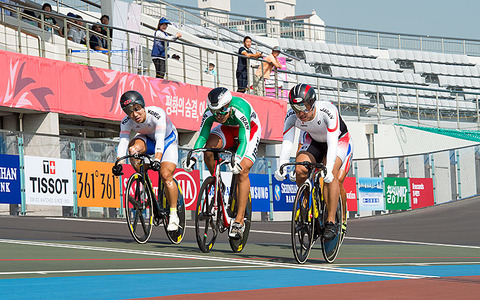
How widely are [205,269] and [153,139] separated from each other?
2697 mm

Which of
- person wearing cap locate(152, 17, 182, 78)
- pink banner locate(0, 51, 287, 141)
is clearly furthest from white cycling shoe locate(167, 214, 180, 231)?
person wearing cap locate(152, 17, 182, 78)

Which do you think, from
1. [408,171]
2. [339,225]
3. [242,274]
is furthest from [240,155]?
[408,171]

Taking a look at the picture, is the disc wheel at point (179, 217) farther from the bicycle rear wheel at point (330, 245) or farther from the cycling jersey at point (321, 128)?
the bicycle rear wheel at point (330, 245)

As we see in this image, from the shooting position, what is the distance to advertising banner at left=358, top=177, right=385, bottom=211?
20.2m

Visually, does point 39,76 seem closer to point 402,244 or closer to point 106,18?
point 106,18

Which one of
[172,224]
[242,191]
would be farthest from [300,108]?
[172,224]

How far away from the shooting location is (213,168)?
7.82 meters

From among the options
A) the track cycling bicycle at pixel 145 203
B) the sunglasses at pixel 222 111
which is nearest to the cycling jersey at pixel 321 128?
the sunglasses at pixel 222 111

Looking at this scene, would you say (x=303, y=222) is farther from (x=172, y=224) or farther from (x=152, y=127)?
(x=152, y=127)

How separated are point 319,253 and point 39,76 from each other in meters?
8.71

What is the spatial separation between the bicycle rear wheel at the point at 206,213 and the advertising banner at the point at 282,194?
10.6 meters

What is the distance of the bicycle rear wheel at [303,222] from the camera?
684 centimetres

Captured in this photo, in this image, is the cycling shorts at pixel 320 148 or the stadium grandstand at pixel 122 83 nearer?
the cycling shorts at pixel 320 148

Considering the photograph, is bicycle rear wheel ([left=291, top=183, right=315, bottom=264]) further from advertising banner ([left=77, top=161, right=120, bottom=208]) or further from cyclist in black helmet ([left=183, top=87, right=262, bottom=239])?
advertising banner ([left=77, top=161, right=120, bottom=208])
